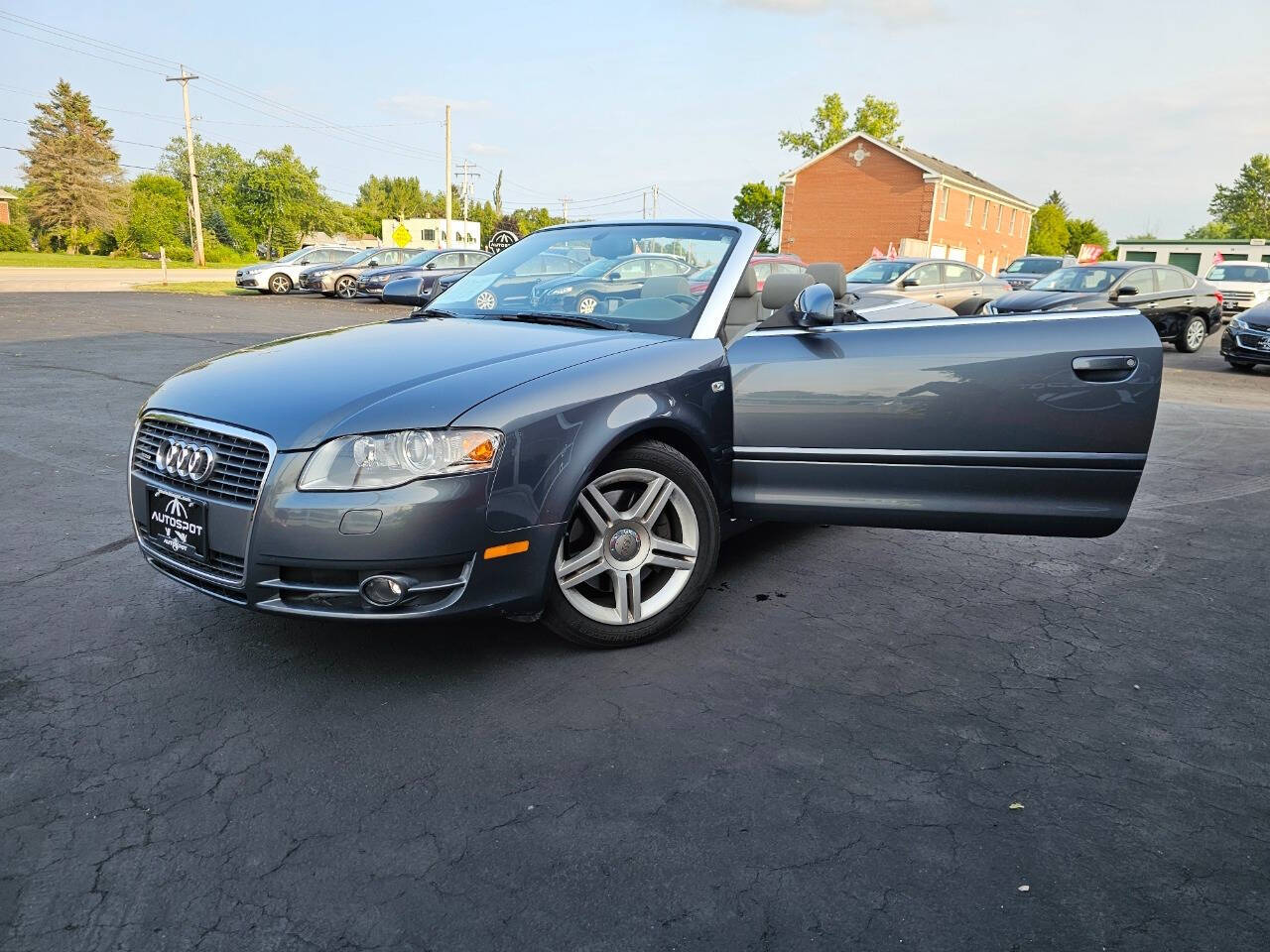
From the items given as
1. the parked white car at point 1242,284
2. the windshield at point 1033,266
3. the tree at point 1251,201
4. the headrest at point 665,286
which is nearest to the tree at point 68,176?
the windshield at point 1033,266

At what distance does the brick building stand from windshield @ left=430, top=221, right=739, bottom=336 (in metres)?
42.0

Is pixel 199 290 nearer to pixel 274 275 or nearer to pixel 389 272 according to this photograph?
pixel 274 275

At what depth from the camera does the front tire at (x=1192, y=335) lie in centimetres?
1667

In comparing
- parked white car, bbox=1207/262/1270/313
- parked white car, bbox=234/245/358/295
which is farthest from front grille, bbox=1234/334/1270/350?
parked white car, bbox=234/245/358/295

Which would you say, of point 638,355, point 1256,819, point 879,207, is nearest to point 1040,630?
point 1256,819

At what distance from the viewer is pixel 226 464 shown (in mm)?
2838

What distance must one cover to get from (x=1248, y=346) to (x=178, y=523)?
15015 millimetres

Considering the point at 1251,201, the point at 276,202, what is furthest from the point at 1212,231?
the point at 276,202

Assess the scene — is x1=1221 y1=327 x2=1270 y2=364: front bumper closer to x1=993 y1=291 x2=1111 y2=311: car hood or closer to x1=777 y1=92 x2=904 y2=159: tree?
x1=993 y1=291 x2=1111 y2=311: car hood

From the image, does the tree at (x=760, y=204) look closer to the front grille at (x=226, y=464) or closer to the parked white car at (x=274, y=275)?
the parked white car at (x=274, y=275)

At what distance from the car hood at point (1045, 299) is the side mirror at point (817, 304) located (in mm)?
11301

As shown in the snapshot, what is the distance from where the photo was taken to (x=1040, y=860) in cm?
225

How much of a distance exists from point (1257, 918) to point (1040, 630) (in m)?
1.71

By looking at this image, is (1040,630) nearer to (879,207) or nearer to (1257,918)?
(1257,918)
